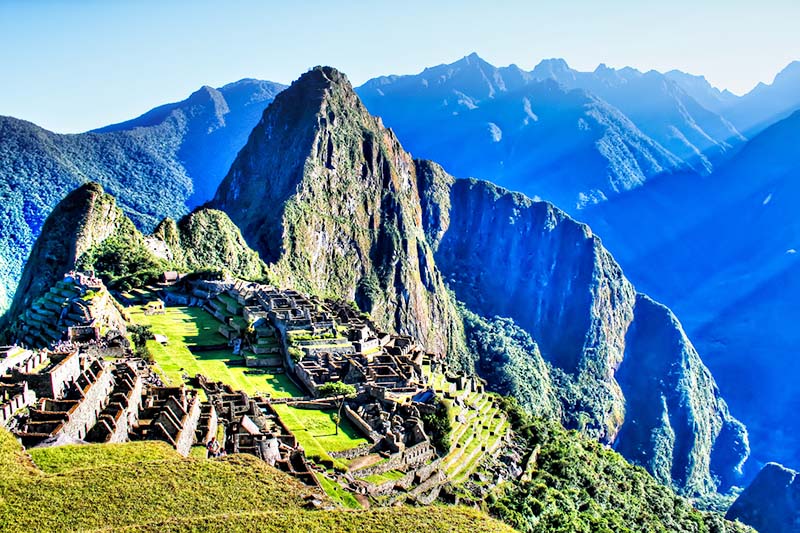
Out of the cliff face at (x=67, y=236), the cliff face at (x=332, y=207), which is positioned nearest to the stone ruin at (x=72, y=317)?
the cliff face at (x=67, y=236)

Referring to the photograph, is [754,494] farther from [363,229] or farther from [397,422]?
[363,229]

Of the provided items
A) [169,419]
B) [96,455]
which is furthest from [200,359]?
[96,455]

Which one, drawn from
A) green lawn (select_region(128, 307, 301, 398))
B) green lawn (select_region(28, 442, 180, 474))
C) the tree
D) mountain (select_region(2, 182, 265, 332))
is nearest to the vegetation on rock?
the tree

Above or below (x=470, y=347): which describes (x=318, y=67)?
above

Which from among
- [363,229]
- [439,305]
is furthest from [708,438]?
[363,229]

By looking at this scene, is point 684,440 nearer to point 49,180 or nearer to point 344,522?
point 49,180

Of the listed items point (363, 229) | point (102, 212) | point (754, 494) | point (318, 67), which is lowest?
point (754, 494)

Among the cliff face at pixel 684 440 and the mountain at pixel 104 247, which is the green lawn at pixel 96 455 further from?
the cliff face at pixel 684 440

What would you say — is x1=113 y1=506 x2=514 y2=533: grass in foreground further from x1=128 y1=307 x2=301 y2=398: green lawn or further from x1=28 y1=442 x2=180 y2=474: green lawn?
x1=128 y1=307 x2=301 y2=398: green lawn
